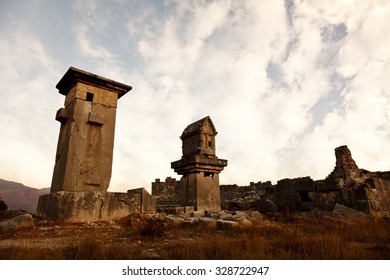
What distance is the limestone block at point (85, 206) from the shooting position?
4383 millimetres

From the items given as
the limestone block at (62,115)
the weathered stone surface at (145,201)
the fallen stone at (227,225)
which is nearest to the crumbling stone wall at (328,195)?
the fallen stone at (227,225)

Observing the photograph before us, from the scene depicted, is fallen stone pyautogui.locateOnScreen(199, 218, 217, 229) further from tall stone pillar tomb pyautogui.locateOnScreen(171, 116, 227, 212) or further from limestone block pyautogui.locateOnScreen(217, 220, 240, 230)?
tall stone pillar tomb pyautogui.locateOnScreen(171, 116, 227, 212)

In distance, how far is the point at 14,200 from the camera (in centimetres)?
3791

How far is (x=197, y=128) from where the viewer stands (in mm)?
9359

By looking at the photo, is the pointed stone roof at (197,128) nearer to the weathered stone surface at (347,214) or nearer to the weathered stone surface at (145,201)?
the weathered stone surface at (145,201)

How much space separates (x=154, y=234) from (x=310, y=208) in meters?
6.84

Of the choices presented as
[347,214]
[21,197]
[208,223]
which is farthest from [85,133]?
[21,197]

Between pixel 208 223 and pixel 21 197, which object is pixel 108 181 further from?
pixel 21 197

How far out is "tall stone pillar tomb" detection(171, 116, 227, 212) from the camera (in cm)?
846

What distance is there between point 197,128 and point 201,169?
1.70 meters

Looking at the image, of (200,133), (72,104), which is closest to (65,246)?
(72,104)

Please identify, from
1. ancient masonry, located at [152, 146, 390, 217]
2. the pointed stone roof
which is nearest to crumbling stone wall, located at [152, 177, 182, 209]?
ancient masonry, located at [152, 146, 390, 217]

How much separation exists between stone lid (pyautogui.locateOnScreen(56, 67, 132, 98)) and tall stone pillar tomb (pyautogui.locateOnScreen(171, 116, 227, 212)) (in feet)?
12.0
